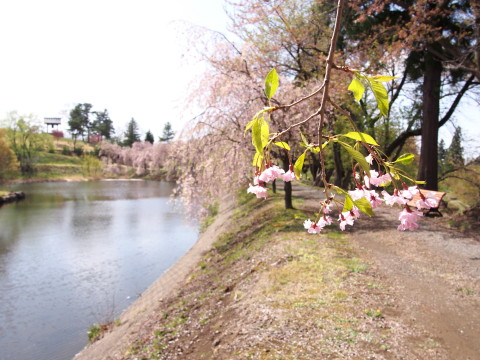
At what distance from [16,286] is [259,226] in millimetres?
8208

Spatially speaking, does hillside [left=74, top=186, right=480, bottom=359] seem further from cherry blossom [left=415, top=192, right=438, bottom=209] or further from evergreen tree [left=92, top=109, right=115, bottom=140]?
evergreen tree [left=92, top=109, right=115, bottom=140]

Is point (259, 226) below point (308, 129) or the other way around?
below

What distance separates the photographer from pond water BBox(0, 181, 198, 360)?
8.45 metres

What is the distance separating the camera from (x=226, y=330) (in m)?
4.99

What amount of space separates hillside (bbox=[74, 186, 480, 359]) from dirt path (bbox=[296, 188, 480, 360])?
2 centimetres

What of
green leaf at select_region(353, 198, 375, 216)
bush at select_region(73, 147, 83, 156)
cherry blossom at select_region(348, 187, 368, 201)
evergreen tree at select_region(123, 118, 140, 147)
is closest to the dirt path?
cherry blossom at select_region(348, 187, 368, 201)

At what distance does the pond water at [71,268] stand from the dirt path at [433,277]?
6.92 metres

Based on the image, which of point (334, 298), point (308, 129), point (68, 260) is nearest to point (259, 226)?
Result: point (308, 129)

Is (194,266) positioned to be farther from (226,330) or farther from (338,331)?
(338,331)

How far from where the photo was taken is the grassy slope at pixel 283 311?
4105 millimetres

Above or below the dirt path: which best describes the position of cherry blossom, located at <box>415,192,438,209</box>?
above

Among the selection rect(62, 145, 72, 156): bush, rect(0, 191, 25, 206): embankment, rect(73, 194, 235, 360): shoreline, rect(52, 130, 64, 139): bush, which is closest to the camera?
rect(73, 194, 235, 360): shoreline

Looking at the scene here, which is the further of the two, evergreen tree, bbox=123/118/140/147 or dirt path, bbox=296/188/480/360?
evergreen tree, bbox=123/118/140/147

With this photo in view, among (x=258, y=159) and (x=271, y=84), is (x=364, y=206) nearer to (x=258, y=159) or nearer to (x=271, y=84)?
(x=258, y=159)
